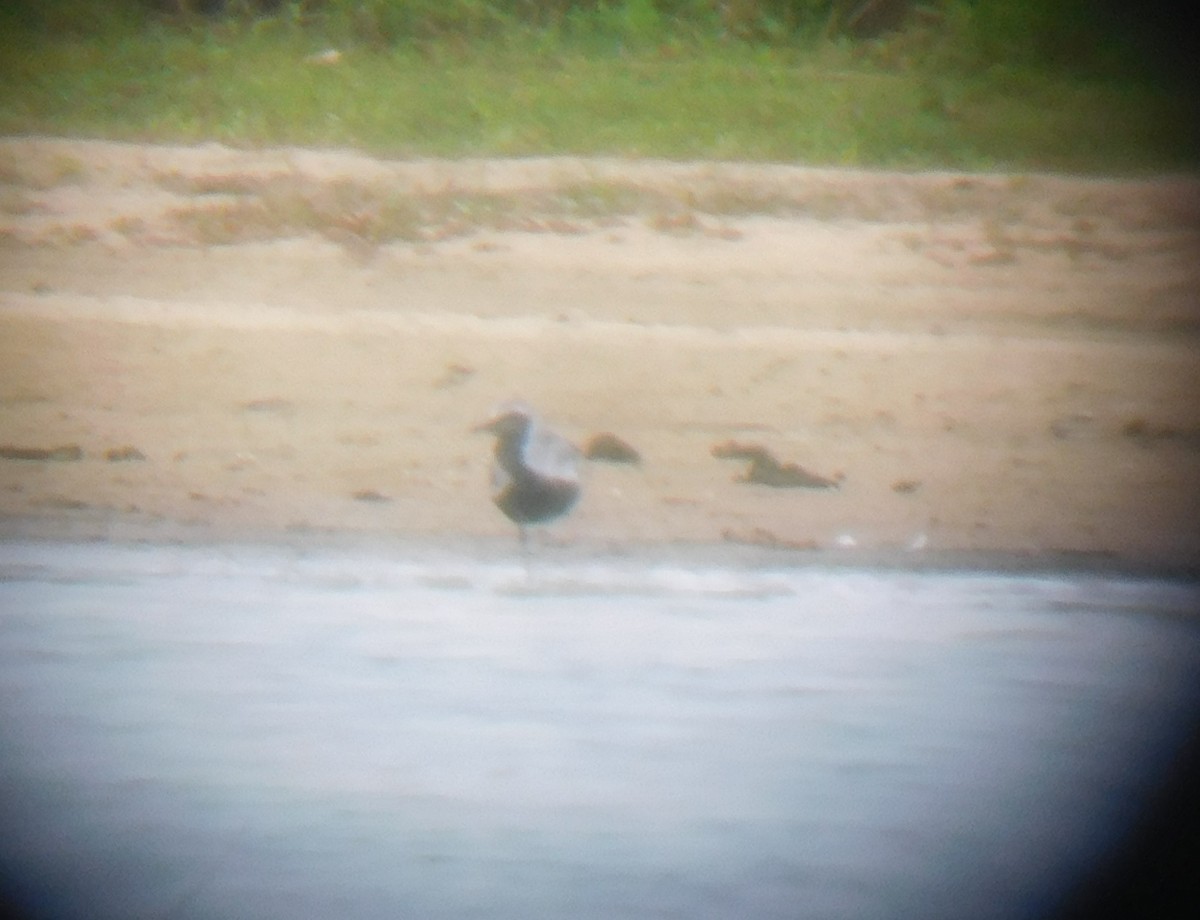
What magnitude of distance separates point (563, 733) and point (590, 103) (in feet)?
21.6

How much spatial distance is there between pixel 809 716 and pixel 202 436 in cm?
351

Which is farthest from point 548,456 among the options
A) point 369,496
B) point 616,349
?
point 616,349

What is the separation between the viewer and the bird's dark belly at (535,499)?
6.30 meters

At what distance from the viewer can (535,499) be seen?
20.8 ft

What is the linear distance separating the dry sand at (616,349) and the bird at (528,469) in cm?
57

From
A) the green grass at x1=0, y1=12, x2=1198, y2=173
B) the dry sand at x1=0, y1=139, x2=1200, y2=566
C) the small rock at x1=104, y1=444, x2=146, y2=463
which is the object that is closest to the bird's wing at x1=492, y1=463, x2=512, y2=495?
the dry sand at x1=0, y1=139, x2=1200, y2=566

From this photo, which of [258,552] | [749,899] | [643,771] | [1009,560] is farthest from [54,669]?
[1009,560]

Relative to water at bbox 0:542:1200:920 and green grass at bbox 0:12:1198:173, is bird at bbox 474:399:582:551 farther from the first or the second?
green grass at bbox 0:12:1198:173

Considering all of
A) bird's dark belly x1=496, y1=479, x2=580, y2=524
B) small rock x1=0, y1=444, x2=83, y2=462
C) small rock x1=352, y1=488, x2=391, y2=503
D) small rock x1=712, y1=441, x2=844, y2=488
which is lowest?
small rock x1=0, y1=444, x2=83, y2=462

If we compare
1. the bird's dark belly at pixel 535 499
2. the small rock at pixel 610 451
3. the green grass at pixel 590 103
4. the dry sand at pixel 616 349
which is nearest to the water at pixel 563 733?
the bird's dark belly at pixel 535 499

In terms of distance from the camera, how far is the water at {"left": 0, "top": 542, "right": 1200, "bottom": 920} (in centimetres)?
434

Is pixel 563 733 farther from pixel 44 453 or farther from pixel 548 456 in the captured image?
pixel 44 453

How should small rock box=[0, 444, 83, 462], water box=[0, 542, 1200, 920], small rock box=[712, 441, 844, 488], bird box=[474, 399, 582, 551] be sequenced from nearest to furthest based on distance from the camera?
water box=[0, 542, 1200, 920]
bird box=[474, 399, 582, 551]
small rock box=[712, 441, 844, 488]
small rock box=[0, 444, 83, 462]

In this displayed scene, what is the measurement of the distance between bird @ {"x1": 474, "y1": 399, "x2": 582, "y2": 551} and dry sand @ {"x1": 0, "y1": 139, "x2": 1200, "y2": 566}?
1.88ft
